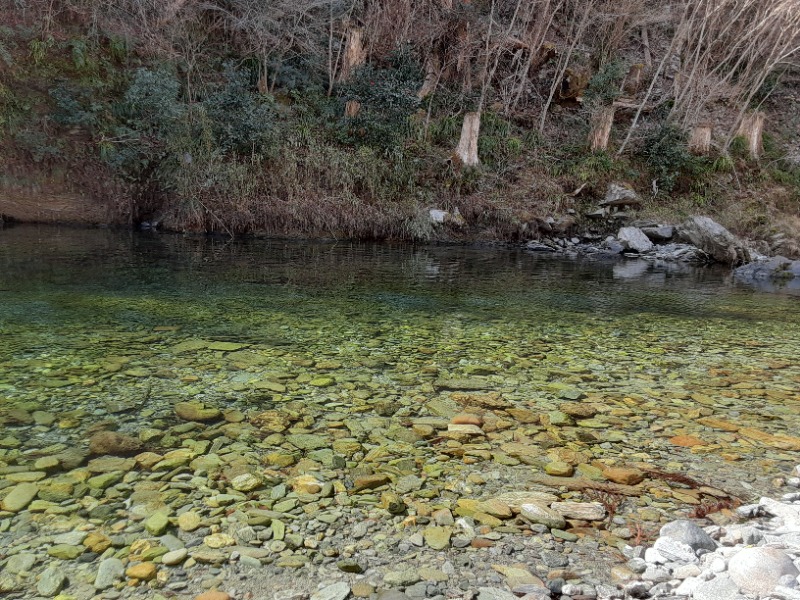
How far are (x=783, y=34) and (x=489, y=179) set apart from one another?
9.70 metres

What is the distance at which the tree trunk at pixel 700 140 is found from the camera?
15.9m

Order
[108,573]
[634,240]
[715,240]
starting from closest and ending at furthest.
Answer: [108,573] → [715,240] → [634,240]

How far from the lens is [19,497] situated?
A: 210cm

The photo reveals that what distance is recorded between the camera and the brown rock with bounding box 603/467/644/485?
2.43 metres

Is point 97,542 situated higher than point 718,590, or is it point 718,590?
point 718,590

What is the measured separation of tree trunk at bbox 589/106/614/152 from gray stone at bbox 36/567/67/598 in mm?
16392

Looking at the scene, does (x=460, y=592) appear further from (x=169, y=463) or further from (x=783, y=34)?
(x=783, y=34)

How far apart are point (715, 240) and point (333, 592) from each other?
13.2 meters

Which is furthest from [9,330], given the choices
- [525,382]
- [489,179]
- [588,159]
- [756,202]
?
[756,202]

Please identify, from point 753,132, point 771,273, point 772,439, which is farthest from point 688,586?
point 753,132

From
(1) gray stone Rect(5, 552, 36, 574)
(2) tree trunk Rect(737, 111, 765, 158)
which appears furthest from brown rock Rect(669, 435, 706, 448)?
(2) tree trunk Rect(737, 111, 765, 158)

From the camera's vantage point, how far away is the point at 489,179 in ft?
48.1

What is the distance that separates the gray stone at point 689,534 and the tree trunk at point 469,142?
1333cm

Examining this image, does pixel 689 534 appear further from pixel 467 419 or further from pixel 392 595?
pixel 467 419
